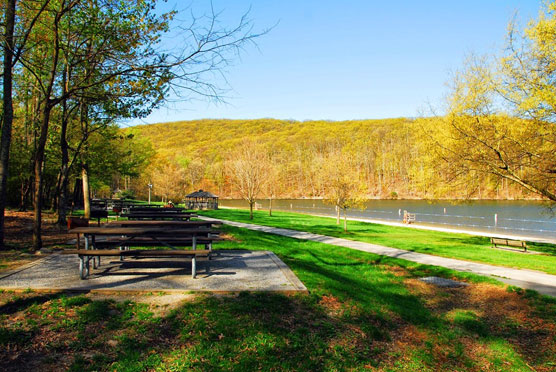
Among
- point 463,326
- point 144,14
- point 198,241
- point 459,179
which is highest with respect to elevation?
point 144,14

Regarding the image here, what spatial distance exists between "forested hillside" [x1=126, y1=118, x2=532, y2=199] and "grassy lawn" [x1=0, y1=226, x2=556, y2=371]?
10904mm

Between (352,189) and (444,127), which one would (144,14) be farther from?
(352,189)

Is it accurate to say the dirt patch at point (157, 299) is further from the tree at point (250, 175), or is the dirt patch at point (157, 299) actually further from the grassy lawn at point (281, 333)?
the tree at point (250, 175)

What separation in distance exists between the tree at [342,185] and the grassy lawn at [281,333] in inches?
674

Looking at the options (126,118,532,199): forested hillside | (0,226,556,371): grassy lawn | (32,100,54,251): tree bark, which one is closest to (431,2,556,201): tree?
(126,118,532,199): forested hillside

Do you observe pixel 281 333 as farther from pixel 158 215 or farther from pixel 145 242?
pixel 158 215

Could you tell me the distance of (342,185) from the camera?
23.8 metres

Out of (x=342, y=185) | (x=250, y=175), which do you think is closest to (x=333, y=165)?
(x=342, y=185)

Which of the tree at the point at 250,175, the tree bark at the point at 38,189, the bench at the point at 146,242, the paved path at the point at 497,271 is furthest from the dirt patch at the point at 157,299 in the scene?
the tree at the point at 250,175

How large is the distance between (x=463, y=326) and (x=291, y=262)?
3.65 metres

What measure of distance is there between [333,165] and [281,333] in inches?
854

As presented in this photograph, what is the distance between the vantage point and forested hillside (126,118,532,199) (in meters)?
16.8

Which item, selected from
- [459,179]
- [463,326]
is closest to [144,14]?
[463,326]

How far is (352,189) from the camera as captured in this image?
24.4 meters
